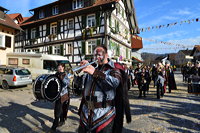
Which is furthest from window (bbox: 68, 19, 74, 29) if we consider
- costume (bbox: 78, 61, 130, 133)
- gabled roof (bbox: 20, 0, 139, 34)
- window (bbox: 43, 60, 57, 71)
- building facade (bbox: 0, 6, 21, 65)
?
costume (bbox: 78, 61, 130, 133)

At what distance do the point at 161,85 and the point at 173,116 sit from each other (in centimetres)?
318

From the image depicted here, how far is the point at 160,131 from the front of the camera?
13.5ft

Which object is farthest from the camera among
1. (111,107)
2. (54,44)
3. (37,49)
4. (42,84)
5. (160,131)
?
(37,49)

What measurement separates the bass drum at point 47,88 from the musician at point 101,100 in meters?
0.68

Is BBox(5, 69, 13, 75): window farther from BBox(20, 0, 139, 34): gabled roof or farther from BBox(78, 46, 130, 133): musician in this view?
BBox(20, 0, 139, 34): gabled roof

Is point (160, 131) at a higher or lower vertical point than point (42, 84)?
lower

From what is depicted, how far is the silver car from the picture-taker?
10.9 m

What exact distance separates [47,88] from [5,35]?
1989cm

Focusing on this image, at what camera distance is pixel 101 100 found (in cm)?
226

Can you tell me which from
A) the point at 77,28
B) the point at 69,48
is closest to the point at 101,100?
the point at 77,28

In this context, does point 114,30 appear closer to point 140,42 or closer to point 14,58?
point 14,58

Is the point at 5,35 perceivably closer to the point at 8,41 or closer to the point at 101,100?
the point at 8,41

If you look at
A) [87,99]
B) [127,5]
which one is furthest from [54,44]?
[87,99]

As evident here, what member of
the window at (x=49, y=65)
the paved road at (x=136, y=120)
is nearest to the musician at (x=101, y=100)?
the paved road at (x=136, y=120)
